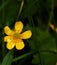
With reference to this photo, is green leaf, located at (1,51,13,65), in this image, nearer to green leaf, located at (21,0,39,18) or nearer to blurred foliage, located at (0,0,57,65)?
blurred foliage, located at (0,0,57,65)

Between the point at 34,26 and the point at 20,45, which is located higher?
the point at 20,45

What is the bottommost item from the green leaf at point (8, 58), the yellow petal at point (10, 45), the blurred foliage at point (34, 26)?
the blurred foliage at point (34, 26)

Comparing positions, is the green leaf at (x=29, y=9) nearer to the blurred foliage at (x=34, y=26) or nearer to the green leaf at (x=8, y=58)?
the blurred foliage at (x=34, y=26)

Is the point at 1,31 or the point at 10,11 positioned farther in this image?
the point at 10,11

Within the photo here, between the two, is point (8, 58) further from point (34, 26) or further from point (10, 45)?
point (34, 26)

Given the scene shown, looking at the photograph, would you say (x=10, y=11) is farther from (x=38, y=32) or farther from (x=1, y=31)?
(x=1, y=31)

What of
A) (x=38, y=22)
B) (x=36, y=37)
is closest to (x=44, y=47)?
(x=36, y=37)

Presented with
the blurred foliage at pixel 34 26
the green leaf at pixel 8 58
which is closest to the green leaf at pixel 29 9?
the blurred foliage at pixel 34 26

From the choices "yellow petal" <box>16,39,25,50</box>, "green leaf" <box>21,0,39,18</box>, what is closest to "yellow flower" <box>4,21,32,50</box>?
"yellow petal" <box>16,39,25,50</box>

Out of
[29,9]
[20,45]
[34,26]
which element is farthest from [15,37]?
[29,9]
